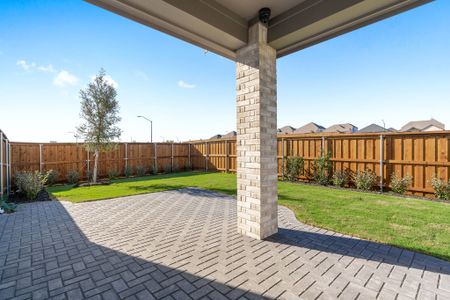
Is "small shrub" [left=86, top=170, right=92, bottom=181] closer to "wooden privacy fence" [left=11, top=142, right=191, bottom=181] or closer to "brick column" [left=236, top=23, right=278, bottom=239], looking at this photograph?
"wooden privacy fence" [left=11, top=142, right=191, bottom=181]

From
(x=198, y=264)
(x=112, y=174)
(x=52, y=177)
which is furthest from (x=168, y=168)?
(x=198, y=264)

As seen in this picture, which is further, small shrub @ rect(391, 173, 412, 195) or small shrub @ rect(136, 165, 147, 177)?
small shrub @ rect(136, 165, 147, 177)

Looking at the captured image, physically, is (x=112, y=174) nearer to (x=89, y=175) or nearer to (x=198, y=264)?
(x=89, y=175)

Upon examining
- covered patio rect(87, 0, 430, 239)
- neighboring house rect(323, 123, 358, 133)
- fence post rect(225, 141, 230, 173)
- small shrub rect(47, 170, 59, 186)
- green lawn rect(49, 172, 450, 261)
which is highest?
neighboring house rect(323, 123, 358, 133)

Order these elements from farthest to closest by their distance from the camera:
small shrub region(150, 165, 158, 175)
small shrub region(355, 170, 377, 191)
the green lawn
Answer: small shrub region(150, 165, 158, 175) < small shrub region(355, 170, 377, 191) < the green lawn

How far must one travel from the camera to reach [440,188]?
6168mm

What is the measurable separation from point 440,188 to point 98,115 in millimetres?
14607

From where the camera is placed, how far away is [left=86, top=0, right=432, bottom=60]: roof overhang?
246 centimetres

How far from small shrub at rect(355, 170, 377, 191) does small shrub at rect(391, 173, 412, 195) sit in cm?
60

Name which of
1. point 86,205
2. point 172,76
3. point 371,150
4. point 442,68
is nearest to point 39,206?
point 86,205

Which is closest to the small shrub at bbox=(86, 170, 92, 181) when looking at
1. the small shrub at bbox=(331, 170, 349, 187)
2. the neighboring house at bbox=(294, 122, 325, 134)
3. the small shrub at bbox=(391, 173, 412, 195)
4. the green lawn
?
the green lawn

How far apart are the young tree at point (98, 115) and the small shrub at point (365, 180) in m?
12.0

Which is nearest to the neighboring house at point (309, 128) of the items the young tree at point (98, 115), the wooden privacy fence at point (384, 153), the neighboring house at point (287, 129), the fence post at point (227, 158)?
the neighboring house at point (287, 129)

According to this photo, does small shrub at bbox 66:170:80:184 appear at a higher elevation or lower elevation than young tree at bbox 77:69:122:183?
lower
